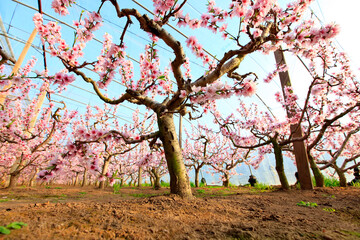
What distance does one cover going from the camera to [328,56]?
414 cm

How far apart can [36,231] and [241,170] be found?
23.7m

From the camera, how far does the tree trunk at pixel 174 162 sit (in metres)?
2.37

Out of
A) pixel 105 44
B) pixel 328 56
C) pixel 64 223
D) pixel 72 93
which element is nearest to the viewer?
pixel 64 223

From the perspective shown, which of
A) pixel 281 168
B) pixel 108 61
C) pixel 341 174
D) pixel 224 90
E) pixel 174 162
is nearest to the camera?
pixel 224 90

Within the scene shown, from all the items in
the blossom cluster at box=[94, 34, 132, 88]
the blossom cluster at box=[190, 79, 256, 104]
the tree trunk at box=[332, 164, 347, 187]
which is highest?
the blossom cluster at box=[94, 34, 132, 88]

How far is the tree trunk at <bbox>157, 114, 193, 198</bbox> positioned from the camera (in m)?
2.37

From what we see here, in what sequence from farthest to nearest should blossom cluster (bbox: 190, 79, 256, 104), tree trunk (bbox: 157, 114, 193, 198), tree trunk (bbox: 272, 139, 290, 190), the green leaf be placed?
tree trunk (bbox: 272, 139, 290, 190) < tree trunk (bbox: 157, 114, 193, 198) < blossom cluster (bbox: 190, 79, 256, 104) < the green leaf

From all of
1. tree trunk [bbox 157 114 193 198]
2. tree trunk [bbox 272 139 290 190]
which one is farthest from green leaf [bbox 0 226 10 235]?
tree trunk [bbox 272 139 290 190]

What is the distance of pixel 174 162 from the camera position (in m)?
2.46

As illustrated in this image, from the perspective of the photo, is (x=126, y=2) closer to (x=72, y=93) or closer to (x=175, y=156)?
(x=175, y=156)

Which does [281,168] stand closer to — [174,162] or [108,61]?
[174,162]

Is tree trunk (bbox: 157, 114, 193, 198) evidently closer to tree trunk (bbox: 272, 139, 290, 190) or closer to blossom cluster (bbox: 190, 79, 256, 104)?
blossom cluster (bbox: 190, 79, 256, 104)

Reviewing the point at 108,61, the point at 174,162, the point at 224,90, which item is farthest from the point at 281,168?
the point at 108,61

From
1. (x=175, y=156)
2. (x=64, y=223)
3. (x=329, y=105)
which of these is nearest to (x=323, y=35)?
(x=175, y=156)
